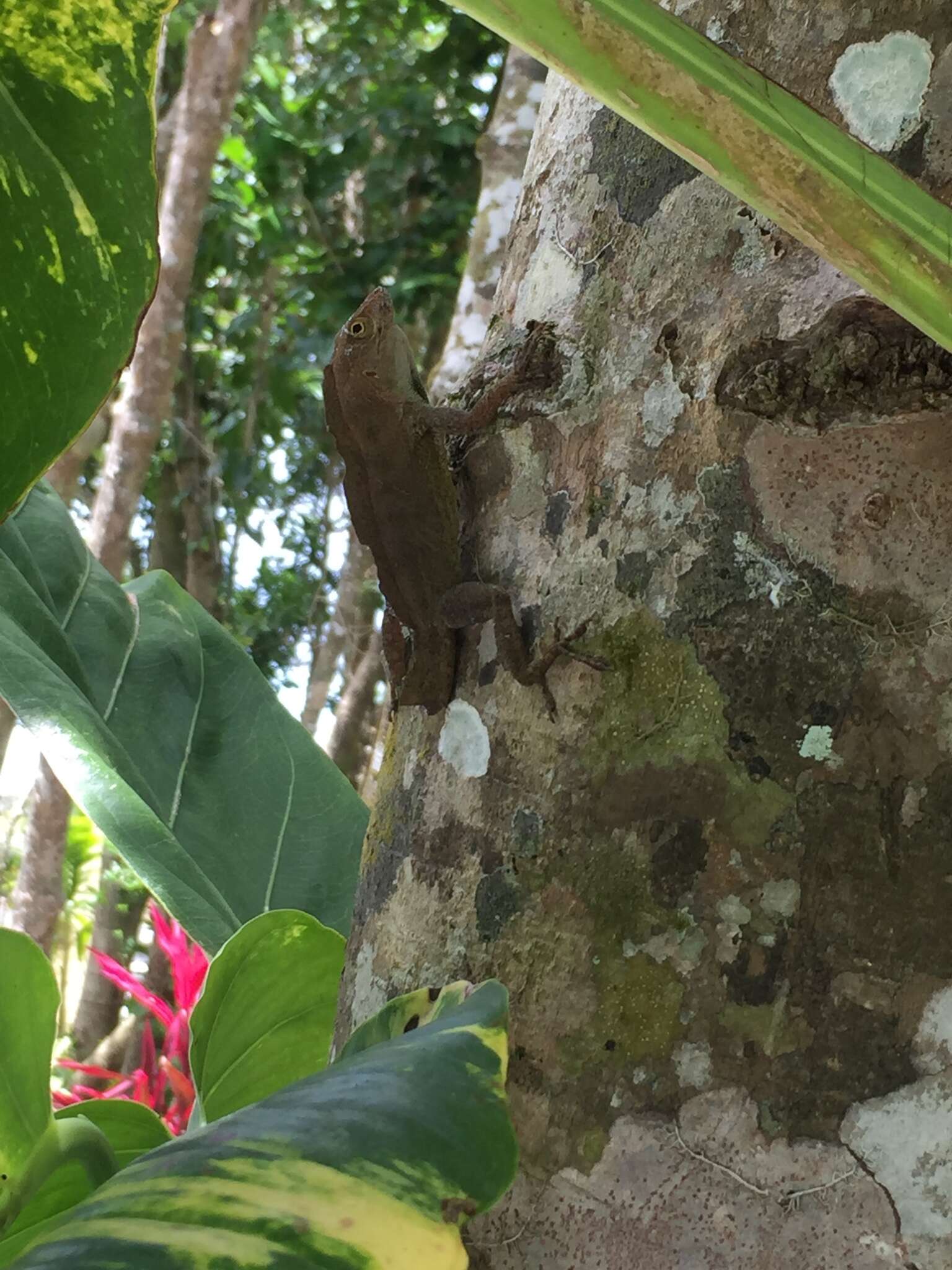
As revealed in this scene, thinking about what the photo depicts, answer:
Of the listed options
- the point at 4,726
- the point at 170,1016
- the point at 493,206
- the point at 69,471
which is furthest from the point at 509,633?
the point at 4,726

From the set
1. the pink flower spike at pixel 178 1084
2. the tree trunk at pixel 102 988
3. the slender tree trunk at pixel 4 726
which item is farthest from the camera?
the tree trunk at pixel 102 988

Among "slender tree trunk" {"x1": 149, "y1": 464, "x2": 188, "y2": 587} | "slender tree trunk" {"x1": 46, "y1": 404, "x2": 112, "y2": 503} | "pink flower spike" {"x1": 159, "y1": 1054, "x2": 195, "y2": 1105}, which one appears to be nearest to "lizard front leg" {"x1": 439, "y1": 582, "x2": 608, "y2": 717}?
"pink flower spike" {"x1": 159, "y1": 1054, "x2": 195, "y2": 1105}

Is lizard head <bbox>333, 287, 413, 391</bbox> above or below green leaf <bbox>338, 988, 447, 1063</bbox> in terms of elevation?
above

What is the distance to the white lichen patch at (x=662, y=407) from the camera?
2.57ft

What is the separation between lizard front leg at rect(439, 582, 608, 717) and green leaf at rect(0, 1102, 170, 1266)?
0.44m

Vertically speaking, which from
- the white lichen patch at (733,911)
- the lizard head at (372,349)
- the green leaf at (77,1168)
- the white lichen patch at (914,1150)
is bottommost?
the green leaf at (77,1168)

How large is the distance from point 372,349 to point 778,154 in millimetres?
1083

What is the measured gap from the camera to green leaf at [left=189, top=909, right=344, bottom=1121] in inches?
35.2

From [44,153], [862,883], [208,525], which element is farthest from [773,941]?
[208,525]

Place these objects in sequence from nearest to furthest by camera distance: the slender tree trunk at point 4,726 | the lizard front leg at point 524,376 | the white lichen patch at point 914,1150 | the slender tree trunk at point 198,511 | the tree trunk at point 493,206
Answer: the white lichen patch at point 914,1150 < the lizard front leg at point 524,376 < the tree trunk at point 493,206 < the slender tree trunk at point 4,726 < the slender tree trunk at point 198,511

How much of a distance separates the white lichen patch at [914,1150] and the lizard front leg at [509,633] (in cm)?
33

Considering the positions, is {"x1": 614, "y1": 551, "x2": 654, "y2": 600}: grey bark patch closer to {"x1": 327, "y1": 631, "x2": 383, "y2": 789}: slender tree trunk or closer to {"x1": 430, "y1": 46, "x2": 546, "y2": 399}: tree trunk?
{"x1": 430, "y1": 46, "x2": 546, "y2": 399}: tree trunk

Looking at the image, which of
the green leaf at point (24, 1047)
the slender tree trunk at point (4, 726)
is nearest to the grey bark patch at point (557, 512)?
the green leaf at point (24, 1047)

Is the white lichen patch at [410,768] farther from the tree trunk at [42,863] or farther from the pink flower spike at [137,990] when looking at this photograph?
the tree trunk at [42,863]
